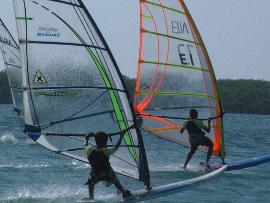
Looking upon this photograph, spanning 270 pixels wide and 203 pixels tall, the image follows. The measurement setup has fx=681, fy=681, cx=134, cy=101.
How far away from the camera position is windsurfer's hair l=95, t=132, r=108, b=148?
8602mm

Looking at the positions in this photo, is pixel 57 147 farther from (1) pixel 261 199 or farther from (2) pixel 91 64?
(1) pixel 261 199

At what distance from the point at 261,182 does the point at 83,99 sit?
6375 mm

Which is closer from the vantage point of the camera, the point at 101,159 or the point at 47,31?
the point at 47,31

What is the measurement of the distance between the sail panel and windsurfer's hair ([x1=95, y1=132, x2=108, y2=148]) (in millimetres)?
5321

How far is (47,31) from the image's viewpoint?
8.52 meters

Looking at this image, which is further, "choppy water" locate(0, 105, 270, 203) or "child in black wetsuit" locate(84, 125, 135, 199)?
"choppy water" locate(0, 105, 270, 203)

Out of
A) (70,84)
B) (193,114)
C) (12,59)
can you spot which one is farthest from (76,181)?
(12,59)

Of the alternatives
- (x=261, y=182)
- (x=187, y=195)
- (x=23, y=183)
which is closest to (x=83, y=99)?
(x=187, y=195)

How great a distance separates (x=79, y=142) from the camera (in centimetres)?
908

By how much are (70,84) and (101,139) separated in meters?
0.84

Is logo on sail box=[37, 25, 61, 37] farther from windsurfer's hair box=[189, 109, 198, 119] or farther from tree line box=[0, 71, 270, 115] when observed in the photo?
tree line box=[0, 71, 270, 115]

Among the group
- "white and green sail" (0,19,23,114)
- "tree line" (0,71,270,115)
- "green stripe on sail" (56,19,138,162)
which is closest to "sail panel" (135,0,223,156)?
"green stripe on sail" (56,19,138,162)

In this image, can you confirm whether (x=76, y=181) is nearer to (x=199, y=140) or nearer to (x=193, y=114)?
(x=199, y=140)

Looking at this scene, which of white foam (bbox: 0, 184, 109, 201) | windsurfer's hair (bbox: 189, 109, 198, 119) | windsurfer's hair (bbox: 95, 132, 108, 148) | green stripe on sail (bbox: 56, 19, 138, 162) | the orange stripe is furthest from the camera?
the orange stripe
